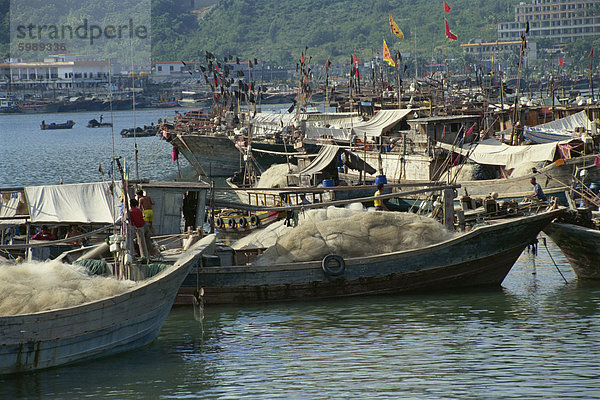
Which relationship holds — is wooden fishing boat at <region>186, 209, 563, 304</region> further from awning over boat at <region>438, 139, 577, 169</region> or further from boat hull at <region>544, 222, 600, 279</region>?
awning over boat at <region>438, 139, 577, 169</region>

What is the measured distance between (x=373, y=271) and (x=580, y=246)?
5277mm

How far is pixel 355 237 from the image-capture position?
64.2 feet

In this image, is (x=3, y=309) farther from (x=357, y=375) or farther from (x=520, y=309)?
(x=520, y=309)

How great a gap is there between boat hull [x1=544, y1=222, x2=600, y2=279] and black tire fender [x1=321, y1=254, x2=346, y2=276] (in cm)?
551

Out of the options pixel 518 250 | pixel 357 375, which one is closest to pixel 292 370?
pixel 357 375

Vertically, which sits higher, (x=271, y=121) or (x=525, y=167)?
(x=271, y=121)

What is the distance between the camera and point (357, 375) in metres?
14.3

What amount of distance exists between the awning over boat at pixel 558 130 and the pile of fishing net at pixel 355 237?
85.7ft

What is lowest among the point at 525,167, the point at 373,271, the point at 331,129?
the point at 373,271

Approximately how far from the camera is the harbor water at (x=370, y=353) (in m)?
13.7

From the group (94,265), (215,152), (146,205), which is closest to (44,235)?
(146,205)

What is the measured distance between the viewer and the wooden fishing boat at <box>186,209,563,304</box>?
19.3 meters

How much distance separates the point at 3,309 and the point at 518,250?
11.8m

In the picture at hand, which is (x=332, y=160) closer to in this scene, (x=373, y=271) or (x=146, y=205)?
(x=373, y=271)
